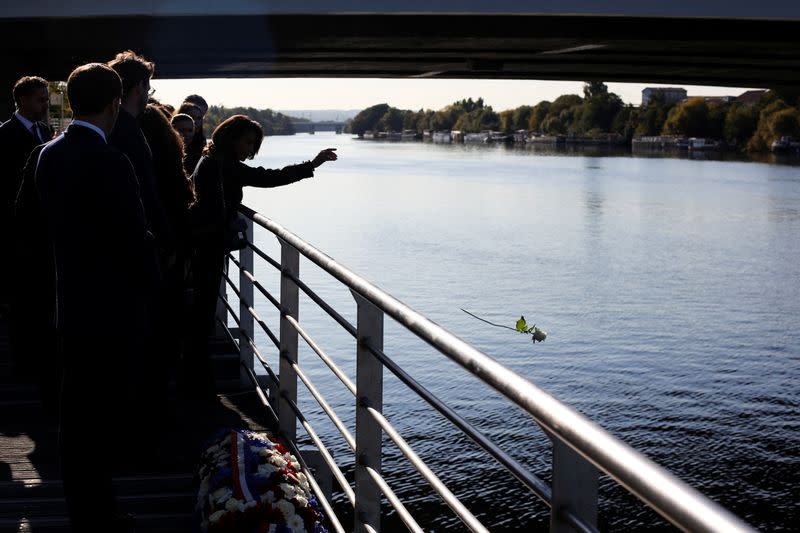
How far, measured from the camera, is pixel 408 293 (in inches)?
1082

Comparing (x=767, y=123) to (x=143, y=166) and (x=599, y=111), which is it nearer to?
(x=599, y=111)

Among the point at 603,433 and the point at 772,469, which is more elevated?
the point at 603,433

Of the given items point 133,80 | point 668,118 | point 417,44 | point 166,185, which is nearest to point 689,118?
point 668,118

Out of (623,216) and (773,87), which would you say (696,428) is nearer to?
(773,87)

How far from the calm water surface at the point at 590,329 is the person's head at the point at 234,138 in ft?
22.9

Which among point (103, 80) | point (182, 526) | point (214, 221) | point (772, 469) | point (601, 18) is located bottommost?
point (772, 469)

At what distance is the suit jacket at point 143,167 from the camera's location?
4.16m

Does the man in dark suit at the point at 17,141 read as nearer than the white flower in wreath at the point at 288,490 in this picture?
No

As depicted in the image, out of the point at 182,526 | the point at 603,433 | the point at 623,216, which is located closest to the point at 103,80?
the point at 182,526

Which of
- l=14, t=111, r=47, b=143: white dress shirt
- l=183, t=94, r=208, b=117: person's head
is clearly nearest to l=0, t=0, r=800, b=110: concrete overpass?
l=183, t=94, r=208, b=117: person's head

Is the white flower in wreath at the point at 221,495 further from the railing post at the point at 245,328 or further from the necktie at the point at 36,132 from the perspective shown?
the necktie at the point at 36,132

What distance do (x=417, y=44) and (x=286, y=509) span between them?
73.4ft

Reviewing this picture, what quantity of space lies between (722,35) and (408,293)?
29.2ft

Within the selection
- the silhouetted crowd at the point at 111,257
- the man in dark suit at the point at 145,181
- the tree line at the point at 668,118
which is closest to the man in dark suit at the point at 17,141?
the silhouetted crowd at the point at 111,257
